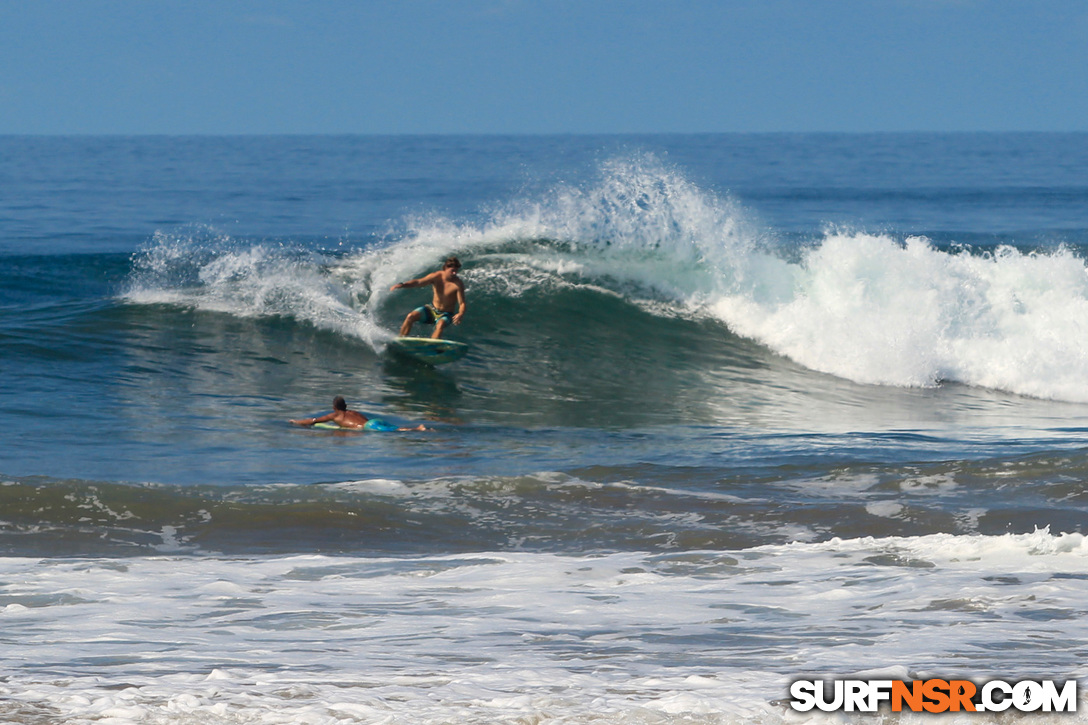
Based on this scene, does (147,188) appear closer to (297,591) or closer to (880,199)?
(880,199)

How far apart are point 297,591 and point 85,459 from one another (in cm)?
448

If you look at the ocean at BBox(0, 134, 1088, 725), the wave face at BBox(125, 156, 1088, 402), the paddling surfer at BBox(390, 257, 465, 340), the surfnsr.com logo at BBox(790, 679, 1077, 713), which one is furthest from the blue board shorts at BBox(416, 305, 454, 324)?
the surfnsr.com logo at BBox(790, 679, 1077, 713)

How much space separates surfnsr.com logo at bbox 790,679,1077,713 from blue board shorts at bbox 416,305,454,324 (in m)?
9.72

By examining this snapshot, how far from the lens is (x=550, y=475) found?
9133 millimetres

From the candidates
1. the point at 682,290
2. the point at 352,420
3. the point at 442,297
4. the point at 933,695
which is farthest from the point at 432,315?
the point at 933,695

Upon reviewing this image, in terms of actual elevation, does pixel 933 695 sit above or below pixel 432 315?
below

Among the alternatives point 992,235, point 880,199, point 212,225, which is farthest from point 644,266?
point 880,199

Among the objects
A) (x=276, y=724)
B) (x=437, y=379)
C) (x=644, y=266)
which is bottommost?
(x=276, y=724)

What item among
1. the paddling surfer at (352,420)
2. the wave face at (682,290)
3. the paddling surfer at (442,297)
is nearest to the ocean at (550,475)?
the wave face at (682,290)

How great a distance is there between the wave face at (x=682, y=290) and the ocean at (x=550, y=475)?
0.06 m

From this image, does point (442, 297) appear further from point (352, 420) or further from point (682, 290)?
point (682, 290)

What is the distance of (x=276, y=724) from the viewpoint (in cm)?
401

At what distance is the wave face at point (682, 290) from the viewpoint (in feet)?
49.8

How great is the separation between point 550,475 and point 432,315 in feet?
16.7
